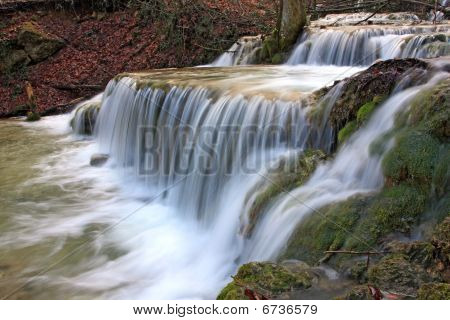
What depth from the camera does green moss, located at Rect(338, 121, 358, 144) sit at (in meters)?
4.80

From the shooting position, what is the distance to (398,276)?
114 inches

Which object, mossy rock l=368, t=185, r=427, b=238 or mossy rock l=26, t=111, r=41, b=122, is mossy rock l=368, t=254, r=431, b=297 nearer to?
mossy rock l=368, t=185, r=427, b=238

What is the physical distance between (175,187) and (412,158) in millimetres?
3920

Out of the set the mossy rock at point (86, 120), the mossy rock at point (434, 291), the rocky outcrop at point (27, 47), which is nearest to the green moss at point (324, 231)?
the mossy rock at point (434, 291)

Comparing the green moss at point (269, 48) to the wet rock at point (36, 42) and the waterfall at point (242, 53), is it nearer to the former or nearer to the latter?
the waterfall at point (242, 53)

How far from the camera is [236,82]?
810 centimetres

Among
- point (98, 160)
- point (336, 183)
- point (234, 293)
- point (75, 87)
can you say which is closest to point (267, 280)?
point (234, 293)

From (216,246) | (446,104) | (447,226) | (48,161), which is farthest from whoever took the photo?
(48,161)

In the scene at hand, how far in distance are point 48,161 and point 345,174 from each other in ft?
22.0

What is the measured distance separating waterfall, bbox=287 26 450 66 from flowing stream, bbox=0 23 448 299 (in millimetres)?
734

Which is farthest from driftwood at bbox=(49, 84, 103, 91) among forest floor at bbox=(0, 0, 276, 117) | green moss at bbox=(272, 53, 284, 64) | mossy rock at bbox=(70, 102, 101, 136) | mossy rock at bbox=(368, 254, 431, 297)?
mossy rock at bbox=(368, 254, 431, 297)

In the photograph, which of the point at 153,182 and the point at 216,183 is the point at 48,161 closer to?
the point at 153,182

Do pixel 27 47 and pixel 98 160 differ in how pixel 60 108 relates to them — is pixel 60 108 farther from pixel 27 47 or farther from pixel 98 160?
pixel 98 160

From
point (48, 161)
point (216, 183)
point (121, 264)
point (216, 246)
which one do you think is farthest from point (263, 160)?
point (48, 161)
